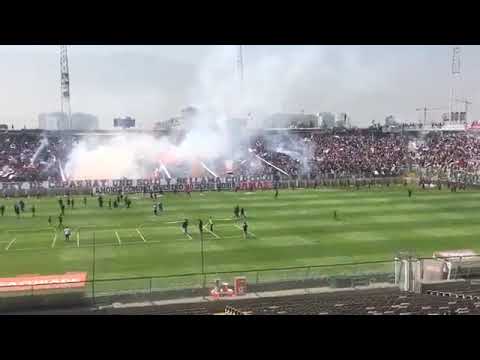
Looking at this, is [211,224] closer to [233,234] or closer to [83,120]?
[233,234]

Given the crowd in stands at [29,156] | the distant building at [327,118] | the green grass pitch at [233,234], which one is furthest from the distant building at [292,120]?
the green grass pitch at [233,234]

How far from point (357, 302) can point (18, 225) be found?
1673 cm

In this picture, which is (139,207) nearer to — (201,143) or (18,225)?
(18,225)

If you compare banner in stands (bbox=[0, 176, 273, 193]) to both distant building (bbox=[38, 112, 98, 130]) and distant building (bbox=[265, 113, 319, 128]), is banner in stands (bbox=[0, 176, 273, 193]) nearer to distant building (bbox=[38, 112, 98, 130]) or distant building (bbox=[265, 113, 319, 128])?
distant building (bbox=[38, 112, 98, 130])

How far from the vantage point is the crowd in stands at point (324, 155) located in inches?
1634

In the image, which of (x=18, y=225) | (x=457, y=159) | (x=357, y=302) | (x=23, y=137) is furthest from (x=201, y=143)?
(x=357, y=302)

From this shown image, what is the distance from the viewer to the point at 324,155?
47750 mm

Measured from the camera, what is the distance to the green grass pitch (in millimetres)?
18188

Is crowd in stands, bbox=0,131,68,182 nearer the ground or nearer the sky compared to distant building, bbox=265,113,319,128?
nearer the ground

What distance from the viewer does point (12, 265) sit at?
17.9 m

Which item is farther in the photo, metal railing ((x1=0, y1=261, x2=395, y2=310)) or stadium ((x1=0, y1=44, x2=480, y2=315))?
stadium ((x1=0, y1=44, x2=480, y2=315))

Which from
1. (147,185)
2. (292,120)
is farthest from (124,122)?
(147,185)

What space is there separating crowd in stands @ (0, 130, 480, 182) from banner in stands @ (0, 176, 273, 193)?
2806 mm

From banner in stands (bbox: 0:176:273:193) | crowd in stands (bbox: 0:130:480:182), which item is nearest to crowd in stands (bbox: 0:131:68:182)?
crowd in stands (bbox: 0:130:480:182)
